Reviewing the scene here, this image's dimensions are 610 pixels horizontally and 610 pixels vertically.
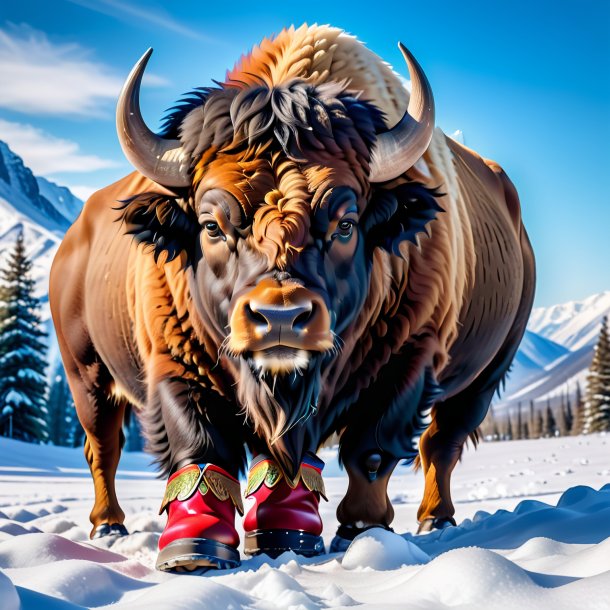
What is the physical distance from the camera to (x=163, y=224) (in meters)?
4.09

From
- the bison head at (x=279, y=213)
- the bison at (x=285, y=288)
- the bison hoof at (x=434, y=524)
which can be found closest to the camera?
the bison head at (x=279, y=213)

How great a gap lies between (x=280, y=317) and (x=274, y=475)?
1.18m

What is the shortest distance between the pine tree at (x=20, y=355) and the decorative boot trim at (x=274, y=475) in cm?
1864

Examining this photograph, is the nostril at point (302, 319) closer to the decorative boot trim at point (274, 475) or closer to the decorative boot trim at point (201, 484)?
the decorative boot trim at point (201, 484)

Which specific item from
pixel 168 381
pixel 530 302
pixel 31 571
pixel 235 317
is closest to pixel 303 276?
pixel 235 317

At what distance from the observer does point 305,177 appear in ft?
12.4

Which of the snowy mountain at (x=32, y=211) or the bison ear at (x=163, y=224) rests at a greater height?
the snowy mountain at (x=32, y=211)

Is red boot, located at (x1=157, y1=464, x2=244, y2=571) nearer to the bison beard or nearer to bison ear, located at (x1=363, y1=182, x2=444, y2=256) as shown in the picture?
the bison beard

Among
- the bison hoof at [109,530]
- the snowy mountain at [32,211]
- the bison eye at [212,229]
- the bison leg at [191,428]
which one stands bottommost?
the bison hoof at [109,530]

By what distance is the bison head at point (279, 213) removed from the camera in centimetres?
347

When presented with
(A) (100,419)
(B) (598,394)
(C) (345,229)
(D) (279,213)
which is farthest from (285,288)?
(B) (598,394)

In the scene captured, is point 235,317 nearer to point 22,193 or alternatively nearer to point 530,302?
point 530,302

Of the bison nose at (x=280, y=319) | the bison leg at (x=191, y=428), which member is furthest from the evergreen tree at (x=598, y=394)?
the bison nose at (x=280, y=319)

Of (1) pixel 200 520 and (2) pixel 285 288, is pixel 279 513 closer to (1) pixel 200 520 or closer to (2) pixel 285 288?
(1) pixel 200 520
